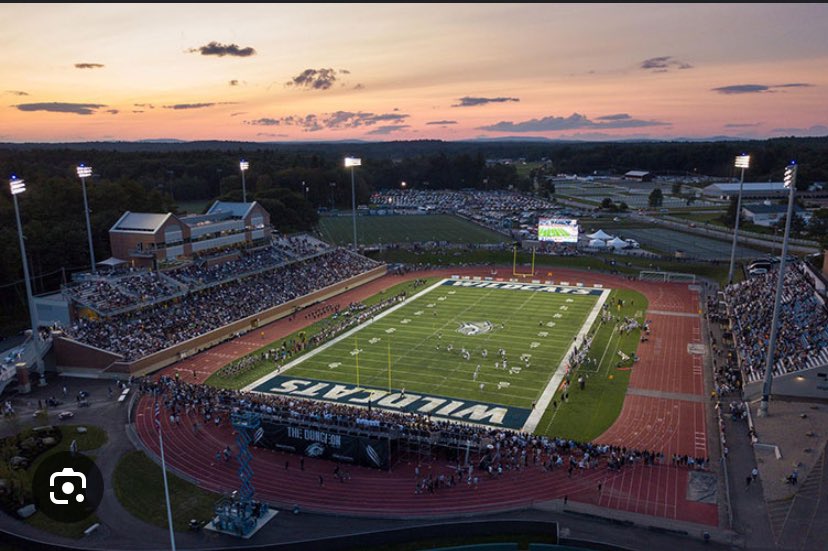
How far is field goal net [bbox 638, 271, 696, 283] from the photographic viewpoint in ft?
198

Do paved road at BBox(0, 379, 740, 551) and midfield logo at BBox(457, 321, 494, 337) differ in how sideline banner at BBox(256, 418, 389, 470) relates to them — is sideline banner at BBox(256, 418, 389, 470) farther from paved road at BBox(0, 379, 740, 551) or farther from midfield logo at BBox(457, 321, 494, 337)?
midfield logo at BBox(457, 321, 494, 337)

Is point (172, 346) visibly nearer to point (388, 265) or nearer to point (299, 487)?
point (299, 487)

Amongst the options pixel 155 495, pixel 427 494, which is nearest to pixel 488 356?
pixel 427 494

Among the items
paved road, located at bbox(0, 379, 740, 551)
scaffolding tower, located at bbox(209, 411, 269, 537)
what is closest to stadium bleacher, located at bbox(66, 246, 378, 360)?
paved road, located at bbox(0, 379, 740, 551)

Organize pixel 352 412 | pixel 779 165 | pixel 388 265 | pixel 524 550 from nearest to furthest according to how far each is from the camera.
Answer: pixel 524 550
pixel 352 412
pixel 388 265
pixel 779 165

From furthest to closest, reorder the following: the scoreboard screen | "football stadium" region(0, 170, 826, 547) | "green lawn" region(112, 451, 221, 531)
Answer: the scoreboard screen, "football stadium" region(0, 170, 826, 547), "green lawn" region(112, 451, 221, 531)

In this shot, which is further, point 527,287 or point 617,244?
point 617,244

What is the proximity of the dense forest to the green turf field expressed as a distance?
5869 millimetres

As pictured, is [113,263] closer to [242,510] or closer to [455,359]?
[455,359]

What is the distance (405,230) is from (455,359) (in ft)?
191

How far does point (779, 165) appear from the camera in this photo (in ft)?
472

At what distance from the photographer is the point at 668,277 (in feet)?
200

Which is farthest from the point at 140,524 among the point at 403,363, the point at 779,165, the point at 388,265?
the point at 779,165

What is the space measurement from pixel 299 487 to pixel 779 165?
15528 cm
